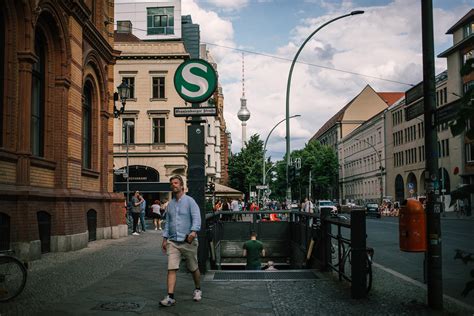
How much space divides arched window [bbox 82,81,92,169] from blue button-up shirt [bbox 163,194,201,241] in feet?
41.4

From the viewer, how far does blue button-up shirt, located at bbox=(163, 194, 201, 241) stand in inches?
316

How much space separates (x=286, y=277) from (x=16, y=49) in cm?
827

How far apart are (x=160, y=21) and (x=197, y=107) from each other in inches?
1924

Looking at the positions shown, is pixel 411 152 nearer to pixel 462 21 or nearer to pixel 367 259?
pixel 462 21

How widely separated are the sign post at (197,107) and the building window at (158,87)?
38079mm

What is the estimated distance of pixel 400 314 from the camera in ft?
22.6

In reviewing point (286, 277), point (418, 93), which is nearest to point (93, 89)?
point (286, 277)

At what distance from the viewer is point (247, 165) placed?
72125 millimetres

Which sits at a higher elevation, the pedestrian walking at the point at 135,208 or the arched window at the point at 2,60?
the arched window at the point at 2,60

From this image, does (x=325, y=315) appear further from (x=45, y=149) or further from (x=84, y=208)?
(x=84, y=208)

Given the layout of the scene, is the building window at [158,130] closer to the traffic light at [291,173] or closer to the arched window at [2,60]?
the traffic light at [291,173]

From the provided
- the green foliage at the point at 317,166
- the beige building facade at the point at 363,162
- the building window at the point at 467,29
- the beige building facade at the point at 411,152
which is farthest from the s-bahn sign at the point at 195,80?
the green foliage at the point at 317,166

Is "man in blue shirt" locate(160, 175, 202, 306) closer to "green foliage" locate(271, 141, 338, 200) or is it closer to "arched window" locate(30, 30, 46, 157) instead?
"arched window" locate(30, 30, 46, 157)

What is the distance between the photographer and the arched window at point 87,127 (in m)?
20.1
